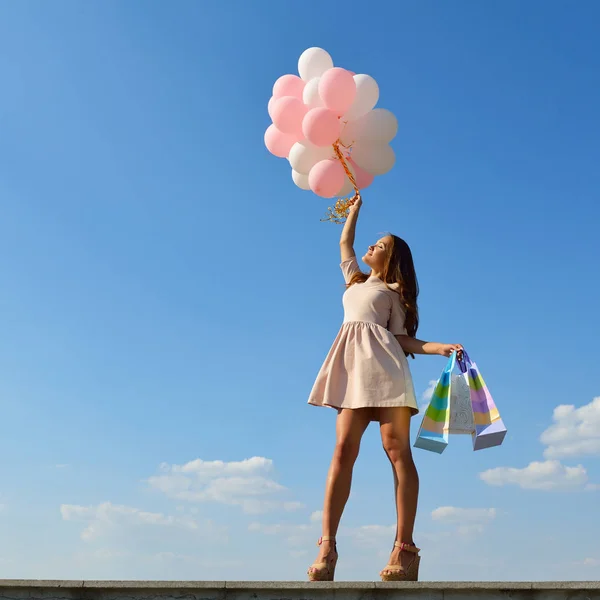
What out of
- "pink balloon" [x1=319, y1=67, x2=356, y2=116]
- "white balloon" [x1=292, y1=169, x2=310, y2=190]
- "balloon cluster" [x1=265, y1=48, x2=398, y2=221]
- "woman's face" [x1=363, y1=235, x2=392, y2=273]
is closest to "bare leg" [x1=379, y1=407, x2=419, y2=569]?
"woman's face" [x1=363, y1=235, x2=392, y2=273]

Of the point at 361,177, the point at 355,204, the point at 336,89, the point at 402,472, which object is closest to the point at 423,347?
the point at 402,472

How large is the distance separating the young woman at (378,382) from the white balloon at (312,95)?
109 centimetres

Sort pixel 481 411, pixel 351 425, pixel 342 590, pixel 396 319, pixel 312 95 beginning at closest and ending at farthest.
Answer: pixel 342 590, pixel 351 425, pixel 481 411, pixel 396 319, pixel 312 95

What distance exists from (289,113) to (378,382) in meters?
2.08

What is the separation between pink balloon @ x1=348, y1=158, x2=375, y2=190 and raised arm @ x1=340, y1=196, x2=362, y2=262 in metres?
0.30

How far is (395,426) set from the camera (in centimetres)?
461

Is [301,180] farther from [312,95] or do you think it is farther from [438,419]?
[438,419]

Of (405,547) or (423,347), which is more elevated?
(423,347)

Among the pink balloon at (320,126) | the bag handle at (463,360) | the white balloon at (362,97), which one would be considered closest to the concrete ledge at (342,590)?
the bag handle at (463,360)

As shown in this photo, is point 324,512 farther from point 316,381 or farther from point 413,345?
point 413,345

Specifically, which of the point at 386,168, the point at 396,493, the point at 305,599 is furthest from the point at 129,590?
the point at 386,168

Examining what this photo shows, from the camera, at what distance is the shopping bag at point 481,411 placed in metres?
4.75

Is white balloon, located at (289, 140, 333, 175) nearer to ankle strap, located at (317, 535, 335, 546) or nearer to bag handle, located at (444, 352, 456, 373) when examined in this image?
bag handle, located at (444, 352, 456, 373)

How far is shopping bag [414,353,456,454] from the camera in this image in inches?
189
